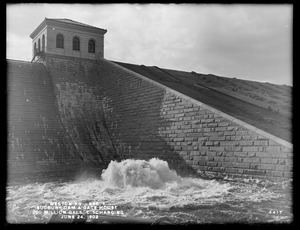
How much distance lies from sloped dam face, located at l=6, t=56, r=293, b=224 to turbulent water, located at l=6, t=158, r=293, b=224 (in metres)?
0.03

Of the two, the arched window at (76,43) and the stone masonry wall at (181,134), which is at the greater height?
the arched window at (76,43)

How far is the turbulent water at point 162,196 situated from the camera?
741 cm

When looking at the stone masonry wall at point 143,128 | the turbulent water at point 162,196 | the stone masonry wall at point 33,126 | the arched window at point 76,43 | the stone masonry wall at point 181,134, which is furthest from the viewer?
the arched window at point 76,43

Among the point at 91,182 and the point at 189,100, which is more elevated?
the point at 189,100

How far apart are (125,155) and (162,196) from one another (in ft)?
21.4

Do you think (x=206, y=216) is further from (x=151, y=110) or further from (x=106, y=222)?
(x=151, y=110)

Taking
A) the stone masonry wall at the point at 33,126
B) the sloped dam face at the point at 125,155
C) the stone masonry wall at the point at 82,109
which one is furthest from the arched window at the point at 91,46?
the stone masonry wall at the point at 33,126

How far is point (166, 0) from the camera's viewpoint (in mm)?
6648

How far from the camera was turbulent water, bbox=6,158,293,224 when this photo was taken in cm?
741

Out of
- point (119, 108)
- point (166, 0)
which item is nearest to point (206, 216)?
point (166, 0)

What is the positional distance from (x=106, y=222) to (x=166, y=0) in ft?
15.6

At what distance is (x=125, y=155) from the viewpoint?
1574 cm

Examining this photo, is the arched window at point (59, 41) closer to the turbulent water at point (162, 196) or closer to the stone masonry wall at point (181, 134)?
the stone masonry wall at point (181, 134)

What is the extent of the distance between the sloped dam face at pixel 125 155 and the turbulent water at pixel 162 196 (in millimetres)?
32
